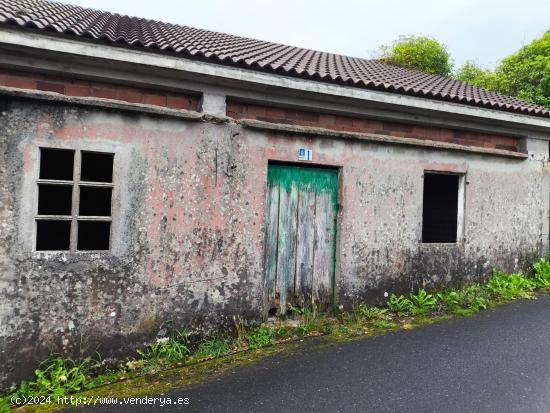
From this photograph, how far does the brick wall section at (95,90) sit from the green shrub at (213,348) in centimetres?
287

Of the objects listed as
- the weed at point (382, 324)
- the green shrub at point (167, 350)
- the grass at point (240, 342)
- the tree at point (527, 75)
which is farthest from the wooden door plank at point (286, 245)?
the tree at point (527, 75)

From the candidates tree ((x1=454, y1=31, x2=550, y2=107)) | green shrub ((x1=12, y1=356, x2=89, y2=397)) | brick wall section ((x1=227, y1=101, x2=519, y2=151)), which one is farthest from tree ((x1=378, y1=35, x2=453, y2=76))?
green shrub ((x1=12, y1=356, x2=89, y2=397))

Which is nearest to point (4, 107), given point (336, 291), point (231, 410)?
point (231, 410)

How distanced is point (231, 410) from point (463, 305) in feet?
14.6

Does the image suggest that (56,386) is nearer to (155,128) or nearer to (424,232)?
(155,128)

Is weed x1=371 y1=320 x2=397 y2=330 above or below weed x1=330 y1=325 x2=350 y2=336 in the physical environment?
above

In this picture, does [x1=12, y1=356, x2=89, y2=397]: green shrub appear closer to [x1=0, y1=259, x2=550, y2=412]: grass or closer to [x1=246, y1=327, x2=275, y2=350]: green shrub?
[x1=0, y1=259, x2=550, y2=412]: grass

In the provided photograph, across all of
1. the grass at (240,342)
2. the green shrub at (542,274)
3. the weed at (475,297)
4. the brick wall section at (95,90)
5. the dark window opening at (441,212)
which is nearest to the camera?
the grass at (240,342)

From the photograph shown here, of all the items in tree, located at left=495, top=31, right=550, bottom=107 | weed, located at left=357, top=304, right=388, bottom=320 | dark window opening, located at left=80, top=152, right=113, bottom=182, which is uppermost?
tree, located at left=495, top=31, right=550, bottom=107

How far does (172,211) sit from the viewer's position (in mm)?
4414

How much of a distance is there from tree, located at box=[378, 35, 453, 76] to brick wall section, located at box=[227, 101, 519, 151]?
50.9 ft

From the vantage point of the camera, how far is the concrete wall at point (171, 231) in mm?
3766

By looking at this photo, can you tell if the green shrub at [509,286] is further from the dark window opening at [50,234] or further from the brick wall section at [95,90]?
the dark window opening at [50,234]

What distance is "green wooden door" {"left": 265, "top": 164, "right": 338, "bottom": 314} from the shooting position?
514 centimetres
